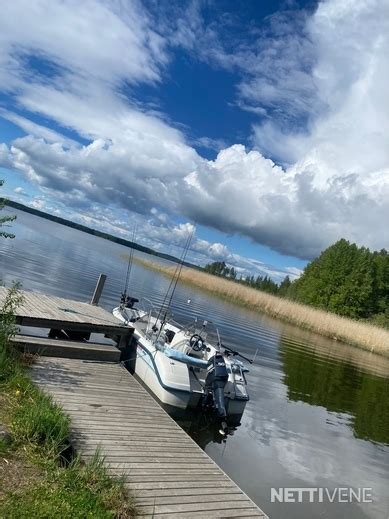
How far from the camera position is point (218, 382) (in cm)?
759

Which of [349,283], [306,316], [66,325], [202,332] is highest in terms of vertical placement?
[349,283]

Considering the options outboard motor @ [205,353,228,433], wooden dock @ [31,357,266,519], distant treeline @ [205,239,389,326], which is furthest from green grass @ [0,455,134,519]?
distant treeline @ [205,239,389,326]

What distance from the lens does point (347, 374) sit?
1694cm

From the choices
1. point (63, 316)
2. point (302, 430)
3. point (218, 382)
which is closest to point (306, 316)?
point (302, 430)

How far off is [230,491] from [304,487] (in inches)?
93.3

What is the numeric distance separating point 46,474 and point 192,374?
15.3ft

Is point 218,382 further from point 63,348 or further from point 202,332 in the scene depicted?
point 63,348

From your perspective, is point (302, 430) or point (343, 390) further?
point (343, 390)

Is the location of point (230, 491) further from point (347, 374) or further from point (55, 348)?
point (347, 374)

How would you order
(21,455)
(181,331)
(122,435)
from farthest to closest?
(181,331), (122,435), (21,455)

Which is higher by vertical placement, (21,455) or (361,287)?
(361,287)

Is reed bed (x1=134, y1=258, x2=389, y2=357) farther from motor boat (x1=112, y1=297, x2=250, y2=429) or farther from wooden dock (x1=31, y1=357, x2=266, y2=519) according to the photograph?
wooden dock (x1=31, y1=357, x2=266, y2=519)

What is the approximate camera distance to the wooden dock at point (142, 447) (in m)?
4.20

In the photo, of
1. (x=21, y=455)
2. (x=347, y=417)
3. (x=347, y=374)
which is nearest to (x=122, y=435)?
(x=21, y=455)
